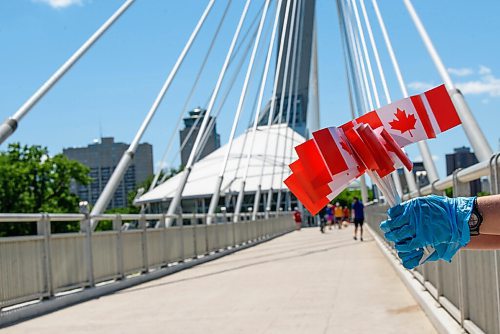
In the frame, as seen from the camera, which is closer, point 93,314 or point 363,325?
point 363,325

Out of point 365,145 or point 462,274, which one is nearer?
point 365,145

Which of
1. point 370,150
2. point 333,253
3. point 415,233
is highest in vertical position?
point 370,150

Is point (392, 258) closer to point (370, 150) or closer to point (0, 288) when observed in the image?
point (0, 288)

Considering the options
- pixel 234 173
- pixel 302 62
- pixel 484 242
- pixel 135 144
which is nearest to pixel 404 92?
pixel 135 144

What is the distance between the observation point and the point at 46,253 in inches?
460

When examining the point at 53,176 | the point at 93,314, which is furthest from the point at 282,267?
the point at 53,176

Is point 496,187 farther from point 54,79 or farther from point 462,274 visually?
point 54,79

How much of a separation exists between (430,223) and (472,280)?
11.9ft

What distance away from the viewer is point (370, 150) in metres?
2.98

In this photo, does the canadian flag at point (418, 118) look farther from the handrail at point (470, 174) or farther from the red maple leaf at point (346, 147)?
the handrail at point (470, 174)

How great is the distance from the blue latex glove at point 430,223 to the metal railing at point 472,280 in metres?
2.37

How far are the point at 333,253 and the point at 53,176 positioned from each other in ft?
170

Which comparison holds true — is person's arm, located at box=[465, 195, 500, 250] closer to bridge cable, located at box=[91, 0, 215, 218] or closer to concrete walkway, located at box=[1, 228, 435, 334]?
concrete walkway, located at box=[1, 228, 435, 334]

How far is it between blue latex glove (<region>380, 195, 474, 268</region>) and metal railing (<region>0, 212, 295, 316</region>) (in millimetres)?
8008
